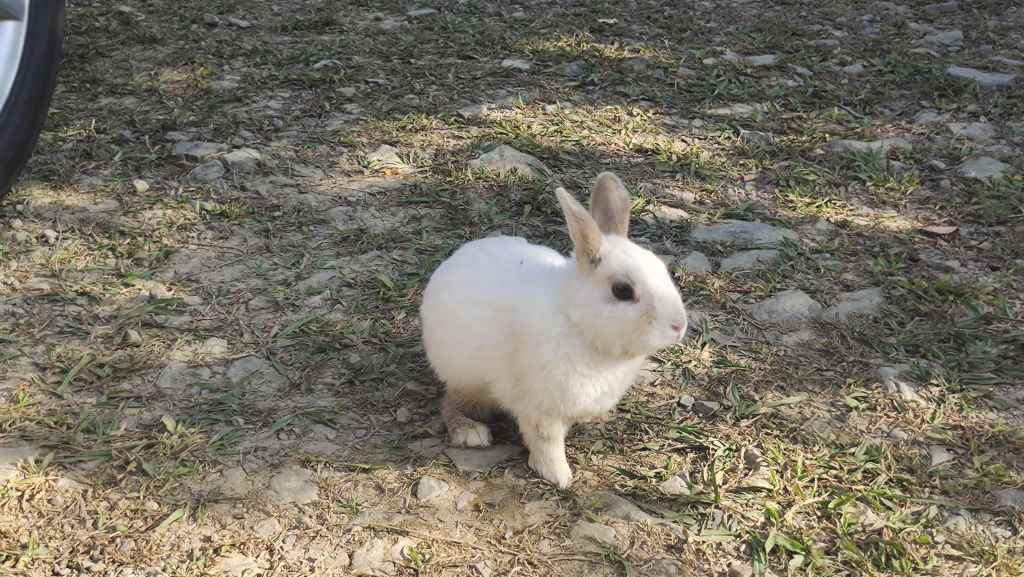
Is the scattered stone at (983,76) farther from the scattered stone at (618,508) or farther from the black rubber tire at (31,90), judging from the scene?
the black rubber tire at (31,90)

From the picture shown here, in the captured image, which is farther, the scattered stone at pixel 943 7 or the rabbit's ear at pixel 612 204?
the scattered stone at pixel 943 7

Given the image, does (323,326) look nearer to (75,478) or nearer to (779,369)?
(75,478)

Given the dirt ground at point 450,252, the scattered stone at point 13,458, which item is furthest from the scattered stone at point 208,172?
the scattered stone at point 13,458

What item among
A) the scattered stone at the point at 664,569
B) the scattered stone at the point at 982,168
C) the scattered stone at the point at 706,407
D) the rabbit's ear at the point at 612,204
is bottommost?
the scattered stone at the point at 982,168

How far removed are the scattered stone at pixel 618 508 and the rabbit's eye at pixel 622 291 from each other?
23.8 inches

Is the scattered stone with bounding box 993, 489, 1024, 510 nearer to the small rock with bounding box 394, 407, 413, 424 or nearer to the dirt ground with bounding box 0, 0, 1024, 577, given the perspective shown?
the dirt ground with bounding box 0, 0, 1024, 577

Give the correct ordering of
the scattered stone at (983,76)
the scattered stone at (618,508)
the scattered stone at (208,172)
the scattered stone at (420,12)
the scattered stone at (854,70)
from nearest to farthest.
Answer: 1. the scattered stone at (618,508)
2. the scattered stone at (208,172)
3. the scattered stone at (983,76)
4. the scattered stone at (854,70)
5. the scattered stone at (420,12)

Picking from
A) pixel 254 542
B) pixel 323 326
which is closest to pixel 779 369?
pixel 323 326

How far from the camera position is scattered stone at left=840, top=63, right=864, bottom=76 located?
6.03 meters

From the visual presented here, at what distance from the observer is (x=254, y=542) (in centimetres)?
268

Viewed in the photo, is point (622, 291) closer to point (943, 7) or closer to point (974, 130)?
point (974, 130)

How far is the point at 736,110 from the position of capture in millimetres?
5562

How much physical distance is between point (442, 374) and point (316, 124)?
8.19ft

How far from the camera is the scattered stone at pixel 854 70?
603 centimetres
